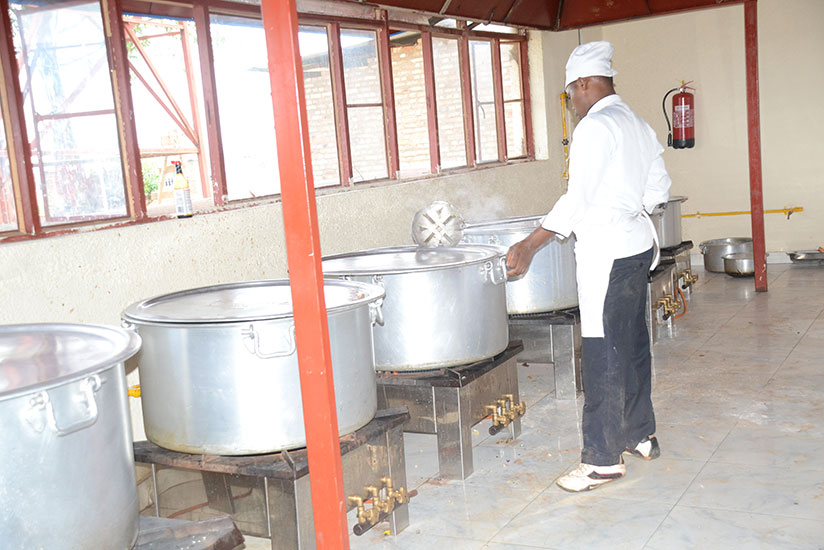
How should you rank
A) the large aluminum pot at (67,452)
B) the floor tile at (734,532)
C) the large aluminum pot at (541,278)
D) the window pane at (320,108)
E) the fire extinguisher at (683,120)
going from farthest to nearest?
the fire extinguisher at (683,120), the window pane at (320,108), the large aluminum pot at (541,278), the floor tile at (734,532), the large aluminum pot at (67,452)

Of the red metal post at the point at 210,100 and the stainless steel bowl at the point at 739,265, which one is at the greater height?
Answer: the red metal post at the point at 210,100

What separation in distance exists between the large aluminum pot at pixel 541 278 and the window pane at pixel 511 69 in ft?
10.6

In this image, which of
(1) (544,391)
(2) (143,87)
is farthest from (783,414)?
(2) (143,87)

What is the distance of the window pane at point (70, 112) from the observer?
3.48m

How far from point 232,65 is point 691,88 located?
245 inches

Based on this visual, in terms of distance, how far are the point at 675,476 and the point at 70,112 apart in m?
3.11

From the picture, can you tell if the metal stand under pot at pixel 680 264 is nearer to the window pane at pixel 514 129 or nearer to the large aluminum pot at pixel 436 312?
the window pane at pixel 514 129

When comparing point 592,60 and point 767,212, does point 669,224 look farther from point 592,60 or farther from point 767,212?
point 592,60

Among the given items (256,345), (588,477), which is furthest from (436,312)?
(256,345)

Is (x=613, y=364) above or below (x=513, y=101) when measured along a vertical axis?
below

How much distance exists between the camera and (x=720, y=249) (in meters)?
8.86

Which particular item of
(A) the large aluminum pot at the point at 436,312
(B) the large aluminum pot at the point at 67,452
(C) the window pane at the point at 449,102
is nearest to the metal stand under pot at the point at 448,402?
(A) the large aluminum pot at the point at 436,312

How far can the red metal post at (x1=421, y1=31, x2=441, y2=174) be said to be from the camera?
6.40 metres

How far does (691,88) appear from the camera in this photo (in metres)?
9.22
